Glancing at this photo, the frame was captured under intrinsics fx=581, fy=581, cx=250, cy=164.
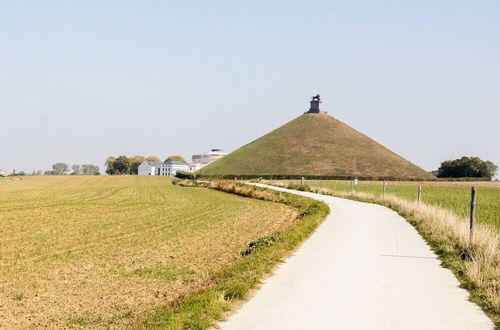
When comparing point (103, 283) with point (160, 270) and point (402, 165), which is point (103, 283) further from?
point (402, 165)

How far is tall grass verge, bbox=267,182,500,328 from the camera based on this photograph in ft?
32.5

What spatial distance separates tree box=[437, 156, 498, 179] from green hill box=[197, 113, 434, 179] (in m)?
4.66

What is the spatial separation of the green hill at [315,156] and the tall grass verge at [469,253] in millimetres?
115469

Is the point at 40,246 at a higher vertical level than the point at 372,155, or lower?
lower

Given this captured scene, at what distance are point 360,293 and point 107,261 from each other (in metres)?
7.18

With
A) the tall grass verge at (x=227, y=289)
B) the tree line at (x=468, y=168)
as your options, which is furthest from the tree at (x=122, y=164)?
the tall grass verge at (x=227, y=289)

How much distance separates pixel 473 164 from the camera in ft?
441

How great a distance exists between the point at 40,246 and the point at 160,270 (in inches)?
227

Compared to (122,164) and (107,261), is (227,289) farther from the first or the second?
(122,164)

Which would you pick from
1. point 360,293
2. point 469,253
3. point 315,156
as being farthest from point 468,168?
point 360,293

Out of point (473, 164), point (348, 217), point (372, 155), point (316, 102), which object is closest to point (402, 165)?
point (372, 155)

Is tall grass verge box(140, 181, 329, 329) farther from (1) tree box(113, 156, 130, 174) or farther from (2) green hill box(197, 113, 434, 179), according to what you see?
(1) tree box(113, 156, 130, 174)

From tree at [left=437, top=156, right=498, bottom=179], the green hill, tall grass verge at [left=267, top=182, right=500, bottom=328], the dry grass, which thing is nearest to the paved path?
tall grass verge at [left=267, top=182, right=500, bottom=328]

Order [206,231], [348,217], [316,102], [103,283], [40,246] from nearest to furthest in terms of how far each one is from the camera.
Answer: [103,283] < [40,246] < [206,231] < [348,217] < [316,102]
